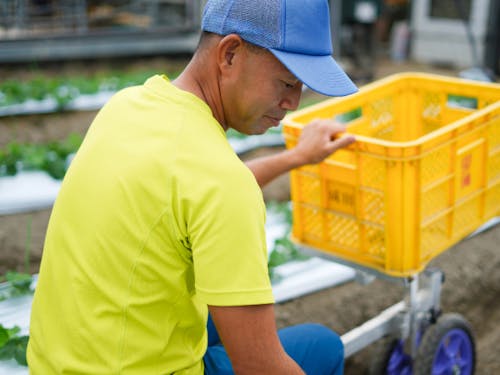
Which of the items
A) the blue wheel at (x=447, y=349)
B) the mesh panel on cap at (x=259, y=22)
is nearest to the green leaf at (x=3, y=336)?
the blue wheel at (x=447, y=349)

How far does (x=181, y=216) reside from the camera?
4.56 feet

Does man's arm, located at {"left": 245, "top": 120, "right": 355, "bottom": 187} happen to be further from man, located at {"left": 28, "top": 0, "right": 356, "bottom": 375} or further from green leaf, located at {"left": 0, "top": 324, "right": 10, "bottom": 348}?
green leaf, located at {"left": 0, "top": 324, "right": 10, "bottom": 348}

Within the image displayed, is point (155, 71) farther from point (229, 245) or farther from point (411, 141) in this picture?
point (229, 245)

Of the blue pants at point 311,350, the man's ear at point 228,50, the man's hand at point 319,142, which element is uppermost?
the man's ear at point 228,50

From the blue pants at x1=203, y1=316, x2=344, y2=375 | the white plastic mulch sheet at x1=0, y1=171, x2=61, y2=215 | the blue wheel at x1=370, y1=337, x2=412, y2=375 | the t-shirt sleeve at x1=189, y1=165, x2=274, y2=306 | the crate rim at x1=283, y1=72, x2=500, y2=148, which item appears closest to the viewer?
the t-shirt sleeve at x1=189, y1=165, x2=274, y2=306

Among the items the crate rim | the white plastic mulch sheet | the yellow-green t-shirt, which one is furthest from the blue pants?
the white plastic mulch sheet

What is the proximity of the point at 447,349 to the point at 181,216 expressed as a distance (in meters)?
1.67

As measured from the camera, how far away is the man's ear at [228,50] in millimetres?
1446

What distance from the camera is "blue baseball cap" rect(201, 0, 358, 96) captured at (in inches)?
56.5

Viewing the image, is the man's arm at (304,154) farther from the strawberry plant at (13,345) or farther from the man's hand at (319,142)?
the strawberry plant at (13,345)

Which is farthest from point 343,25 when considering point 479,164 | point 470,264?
point 479,164

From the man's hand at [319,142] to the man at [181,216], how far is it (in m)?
0.72

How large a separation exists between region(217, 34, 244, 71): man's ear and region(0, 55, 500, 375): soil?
191 cm

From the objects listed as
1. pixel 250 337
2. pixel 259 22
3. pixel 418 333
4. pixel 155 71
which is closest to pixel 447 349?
pixel 418 333
